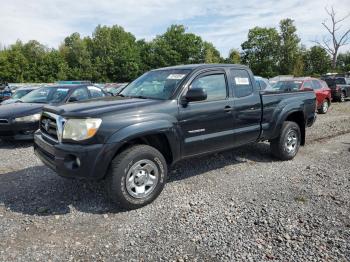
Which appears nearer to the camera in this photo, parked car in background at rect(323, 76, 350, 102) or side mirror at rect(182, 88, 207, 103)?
side mirror at rect(182, 88, 207, 103)

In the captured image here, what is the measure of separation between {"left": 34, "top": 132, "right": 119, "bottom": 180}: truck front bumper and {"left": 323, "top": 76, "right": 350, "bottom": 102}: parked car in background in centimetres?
1952

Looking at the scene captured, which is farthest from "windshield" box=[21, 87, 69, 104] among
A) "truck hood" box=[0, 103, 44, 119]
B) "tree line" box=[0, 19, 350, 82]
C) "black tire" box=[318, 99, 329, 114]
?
"tree line" box=[0, 19, 350, 82]

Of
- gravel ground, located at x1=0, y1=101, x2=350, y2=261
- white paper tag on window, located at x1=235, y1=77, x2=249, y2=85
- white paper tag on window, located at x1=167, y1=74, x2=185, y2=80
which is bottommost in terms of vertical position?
gravel ground, located at x1=0, y1=101, x2=350, y2=261

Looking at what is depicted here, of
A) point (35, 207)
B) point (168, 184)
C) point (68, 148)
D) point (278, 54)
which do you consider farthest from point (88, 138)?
point (278, 54)

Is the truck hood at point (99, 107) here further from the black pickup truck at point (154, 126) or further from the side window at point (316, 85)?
the side window at point (316, 85)

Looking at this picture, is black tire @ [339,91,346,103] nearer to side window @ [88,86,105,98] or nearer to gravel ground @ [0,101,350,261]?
gravel ground @ [0,101,350,261]

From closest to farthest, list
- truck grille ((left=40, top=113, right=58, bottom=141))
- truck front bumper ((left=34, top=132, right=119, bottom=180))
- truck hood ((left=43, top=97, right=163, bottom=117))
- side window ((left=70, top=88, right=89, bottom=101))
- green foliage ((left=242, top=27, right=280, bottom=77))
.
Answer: truck front bumper ((left=34, top=132, right=119, bottom=180)) < truck hood ((left=43, top=97, right=163, bottom=117)) < truck grille ((left=40, top=113, right=58, bottom=141)) < side window ((left=70, top=88, right=89, bottom=101)) < green foliage ((left=242, top=27, right=280, bottom=77))

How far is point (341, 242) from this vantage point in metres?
3.55

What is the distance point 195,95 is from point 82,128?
5.22ft

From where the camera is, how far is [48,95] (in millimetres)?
9039

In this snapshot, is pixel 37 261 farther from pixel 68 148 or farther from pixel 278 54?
pixel 278 54

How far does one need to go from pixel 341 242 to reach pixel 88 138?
9.93 feet

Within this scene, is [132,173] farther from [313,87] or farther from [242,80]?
[313,87]

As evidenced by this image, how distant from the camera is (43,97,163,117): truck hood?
165 inches
